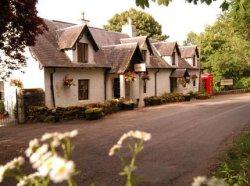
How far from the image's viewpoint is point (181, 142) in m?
14.1

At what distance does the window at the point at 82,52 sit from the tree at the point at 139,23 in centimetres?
3979

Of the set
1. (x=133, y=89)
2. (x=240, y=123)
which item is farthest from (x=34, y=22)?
→ (x=133, y=89)

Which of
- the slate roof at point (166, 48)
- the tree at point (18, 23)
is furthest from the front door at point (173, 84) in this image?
the tree at point (18, 23)

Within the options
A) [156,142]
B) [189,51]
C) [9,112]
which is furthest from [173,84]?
[156,142]

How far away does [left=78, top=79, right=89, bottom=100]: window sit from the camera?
26858 mm

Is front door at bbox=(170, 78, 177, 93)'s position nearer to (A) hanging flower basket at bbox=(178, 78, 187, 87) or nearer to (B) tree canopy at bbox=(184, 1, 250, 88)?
(A) hanging flower basket at bbox=(178, 78, 187, 87)

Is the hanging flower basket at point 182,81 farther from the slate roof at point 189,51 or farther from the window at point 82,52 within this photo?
the window at point 82,52

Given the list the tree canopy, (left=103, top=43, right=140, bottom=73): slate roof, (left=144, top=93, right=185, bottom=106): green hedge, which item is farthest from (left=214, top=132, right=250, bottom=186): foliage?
the tree canopy

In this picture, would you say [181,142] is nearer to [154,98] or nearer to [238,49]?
[154,98]

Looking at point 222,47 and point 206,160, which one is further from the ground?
point 222,47

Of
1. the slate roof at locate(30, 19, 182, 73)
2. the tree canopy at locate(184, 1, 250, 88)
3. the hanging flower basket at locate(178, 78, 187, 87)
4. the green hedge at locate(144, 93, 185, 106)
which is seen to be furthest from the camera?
the tree canopy at locate(184, 1, 250, 88)

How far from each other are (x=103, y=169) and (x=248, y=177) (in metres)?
3.93

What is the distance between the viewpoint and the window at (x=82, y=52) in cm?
2656

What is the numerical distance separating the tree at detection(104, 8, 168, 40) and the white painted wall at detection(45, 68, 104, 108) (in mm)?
39060
